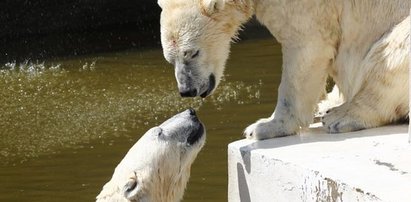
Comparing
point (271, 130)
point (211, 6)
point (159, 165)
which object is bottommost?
point (159, 165)

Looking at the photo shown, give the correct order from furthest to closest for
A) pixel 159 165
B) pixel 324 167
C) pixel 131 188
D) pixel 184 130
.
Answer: pixel 184 130, pixel 159 165, pixel 131 188, pixel 324 167

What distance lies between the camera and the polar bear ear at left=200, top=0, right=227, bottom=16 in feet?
14.1

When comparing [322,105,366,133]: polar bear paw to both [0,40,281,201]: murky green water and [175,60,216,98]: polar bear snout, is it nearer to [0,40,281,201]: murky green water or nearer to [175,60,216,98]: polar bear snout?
[175,60,216,98]: polar bear snout

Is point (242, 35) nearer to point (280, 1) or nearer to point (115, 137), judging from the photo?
point (115, 137)

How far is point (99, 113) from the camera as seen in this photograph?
28.7ft

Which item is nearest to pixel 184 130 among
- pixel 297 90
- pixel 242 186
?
pixel 242 186

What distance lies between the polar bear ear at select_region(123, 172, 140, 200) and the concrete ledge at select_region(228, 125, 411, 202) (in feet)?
1.57

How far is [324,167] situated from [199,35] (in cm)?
99

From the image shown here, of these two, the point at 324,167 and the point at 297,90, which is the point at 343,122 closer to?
the point at 297,90

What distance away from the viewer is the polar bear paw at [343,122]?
14.4 feet

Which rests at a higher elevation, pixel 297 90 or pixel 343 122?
pixel 297 90

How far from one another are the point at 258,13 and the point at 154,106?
439cm

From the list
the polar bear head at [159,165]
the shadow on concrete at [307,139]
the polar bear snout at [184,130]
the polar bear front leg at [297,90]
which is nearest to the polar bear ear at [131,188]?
the polar bear head at [159,165]

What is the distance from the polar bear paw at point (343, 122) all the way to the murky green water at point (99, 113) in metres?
2.12
